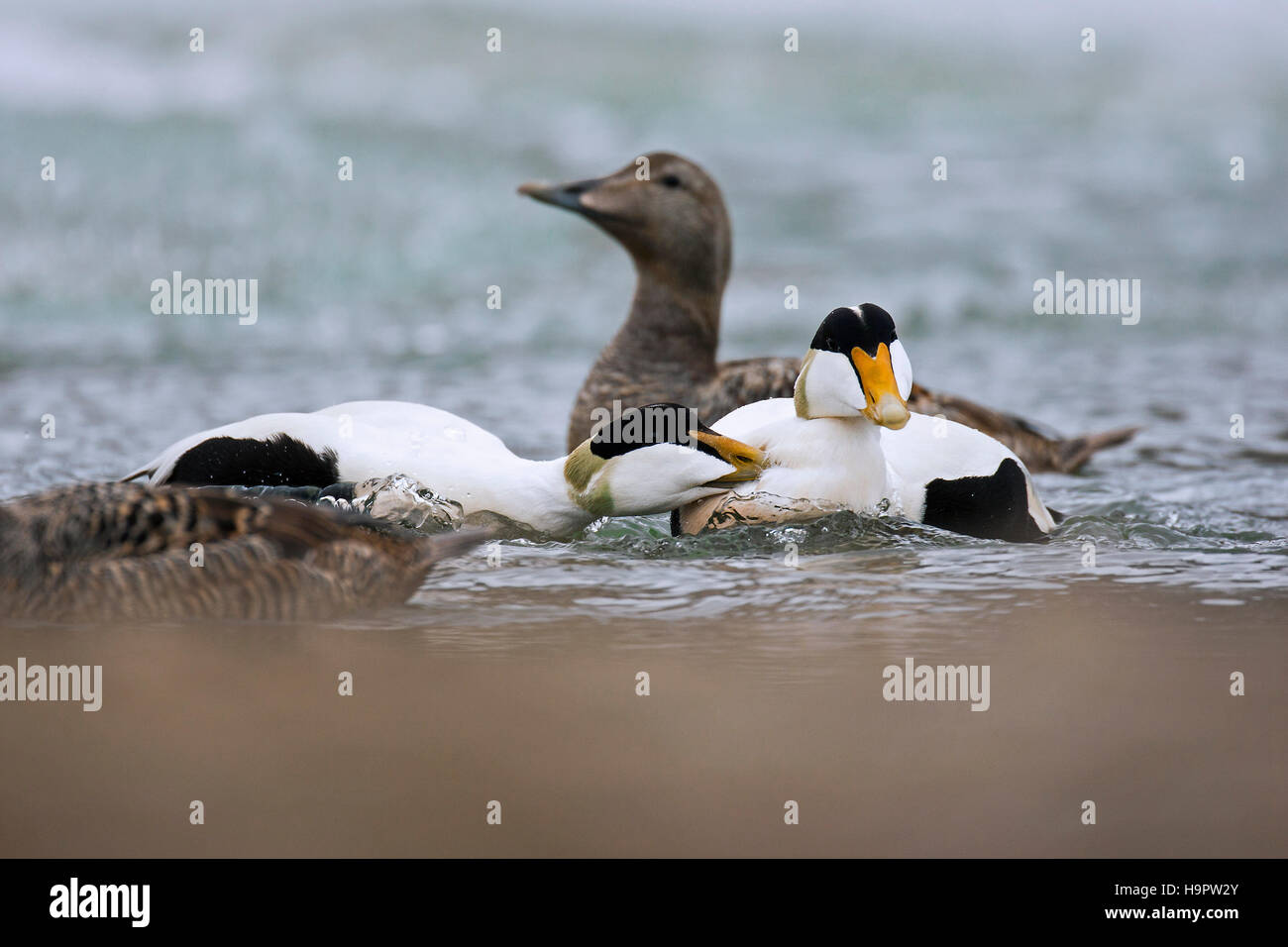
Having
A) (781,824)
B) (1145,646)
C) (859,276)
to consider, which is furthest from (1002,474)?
(859,276)

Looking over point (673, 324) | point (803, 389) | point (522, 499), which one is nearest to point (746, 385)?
point (673, 324)

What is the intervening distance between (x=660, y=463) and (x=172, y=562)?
4.73ft

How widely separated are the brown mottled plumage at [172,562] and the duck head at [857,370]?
4.47ft

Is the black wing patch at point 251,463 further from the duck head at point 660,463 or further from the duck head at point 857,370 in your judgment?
the duck head at point 857,370

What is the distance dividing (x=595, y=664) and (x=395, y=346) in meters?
5.96

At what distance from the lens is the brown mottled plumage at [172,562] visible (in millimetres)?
3891

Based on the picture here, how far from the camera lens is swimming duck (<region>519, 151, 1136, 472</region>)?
21.2ft

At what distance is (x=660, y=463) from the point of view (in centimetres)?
468

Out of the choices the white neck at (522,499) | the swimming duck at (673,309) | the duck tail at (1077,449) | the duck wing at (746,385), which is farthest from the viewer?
the duck tail at (1077,449)

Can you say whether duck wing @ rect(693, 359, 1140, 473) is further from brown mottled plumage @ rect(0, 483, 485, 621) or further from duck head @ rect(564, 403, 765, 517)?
brown mottled plumage @ rect(0, 483, 485, 621)

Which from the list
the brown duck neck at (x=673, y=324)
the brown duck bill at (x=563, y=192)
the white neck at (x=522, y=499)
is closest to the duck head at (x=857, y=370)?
the white neck at (x=522, y=499)

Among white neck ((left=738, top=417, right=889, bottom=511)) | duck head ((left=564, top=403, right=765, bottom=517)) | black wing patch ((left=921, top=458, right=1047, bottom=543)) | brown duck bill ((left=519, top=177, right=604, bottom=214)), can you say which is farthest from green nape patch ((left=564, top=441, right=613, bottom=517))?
brown duck bill ((left=519, top=177, right=604, bottom=214))

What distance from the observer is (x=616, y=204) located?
652 cm

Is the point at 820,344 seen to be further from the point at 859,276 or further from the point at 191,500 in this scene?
the point at 859,276
